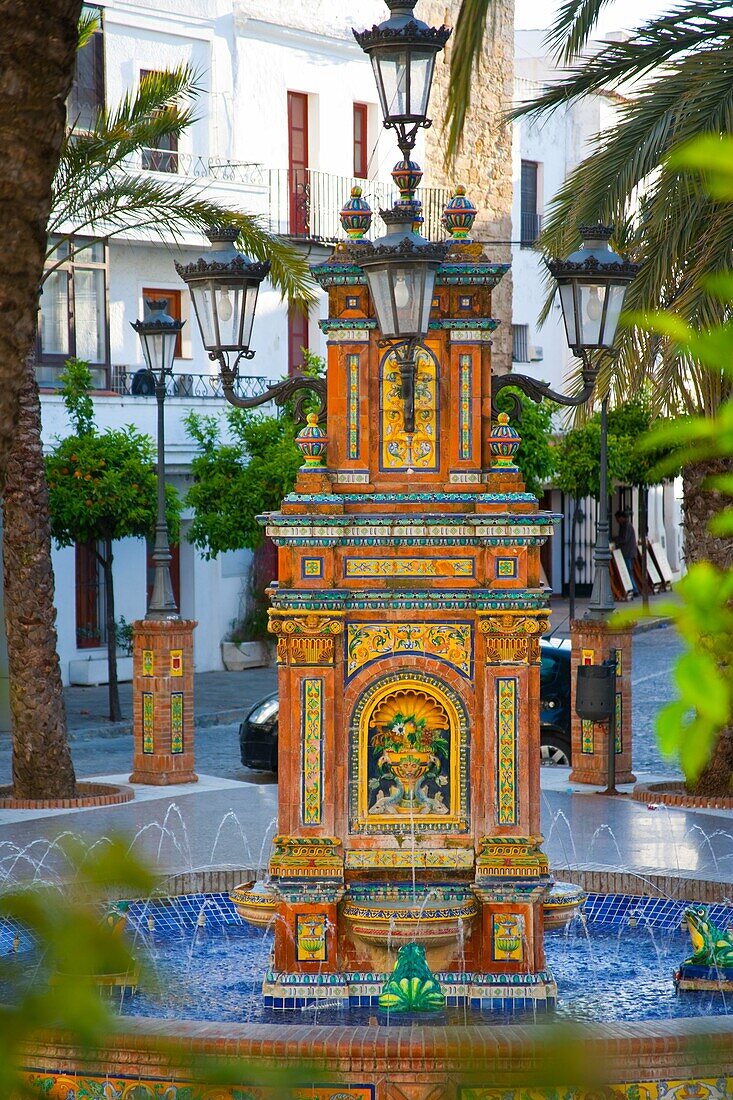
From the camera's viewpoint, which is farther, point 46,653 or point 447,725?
point 46,653

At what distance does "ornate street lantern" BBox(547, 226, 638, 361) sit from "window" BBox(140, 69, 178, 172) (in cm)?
1586

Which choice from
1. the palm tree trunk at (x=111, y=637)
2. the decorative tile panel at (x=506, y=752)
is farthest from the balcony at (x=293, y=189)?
the decorative tile panel at (x=506, y=752)

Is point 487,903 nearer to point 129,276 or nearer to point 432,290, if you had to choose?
point 432,290

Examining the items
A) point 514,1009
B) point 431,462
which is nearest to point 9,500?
point 431,462

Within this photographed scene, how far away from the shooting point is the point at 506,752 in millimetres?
7262

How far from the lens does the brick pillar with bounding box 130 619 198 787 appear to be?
524 inches

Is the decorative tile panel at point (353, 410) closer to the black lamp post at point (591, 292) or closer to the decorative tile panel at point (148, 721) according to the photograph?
the black lamp post at point (591, 292)

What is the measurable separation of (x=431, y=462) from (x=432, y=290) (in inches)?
32.7

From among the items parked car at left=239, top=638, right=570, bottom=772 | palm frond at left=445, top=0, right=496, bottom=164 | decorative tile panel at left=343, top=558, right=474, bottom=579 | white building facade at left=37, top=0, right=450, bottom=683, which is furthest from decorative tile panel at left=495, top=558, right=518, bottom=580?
white building facade at left=37, top=0, right=450, bottom=683

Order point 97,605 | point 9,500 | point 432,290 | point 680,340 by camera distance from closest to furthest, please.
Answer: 1. point 680,340
2. point 432,290
3. point 9,500
4. point 97,605

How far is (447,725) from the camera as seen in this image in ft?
24.2

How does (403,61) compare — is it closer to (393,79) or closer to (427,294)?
(393,79)

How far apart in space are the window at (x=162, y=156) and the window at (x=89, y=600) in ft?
18.0

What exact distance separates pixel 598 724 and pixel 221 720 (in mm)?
6724
